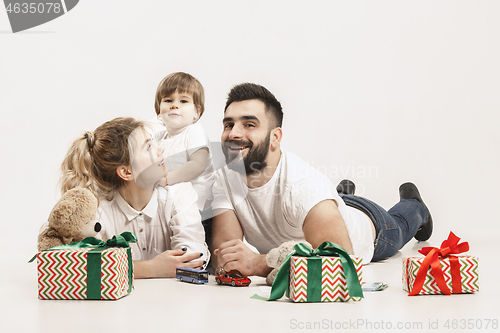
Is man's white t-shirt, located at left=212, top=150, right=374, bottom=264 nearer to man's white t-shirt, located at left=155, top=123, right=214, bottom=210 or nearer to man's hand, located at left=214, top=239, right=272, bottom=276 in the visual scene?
man's white t-shirt, located at left=155, top=123, right=214, bottom=210

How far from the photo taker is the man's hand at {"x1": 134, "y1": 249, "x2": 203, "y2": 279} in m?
1.87

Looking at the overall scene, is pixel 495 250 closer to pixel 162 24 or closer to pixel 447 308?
pixel 447 308

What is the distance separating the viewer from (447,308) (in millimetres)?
1467

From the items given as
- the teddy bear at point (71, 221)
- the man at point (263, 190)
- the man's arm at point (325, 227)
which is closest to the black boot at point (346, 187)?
the man at point (263, 190)

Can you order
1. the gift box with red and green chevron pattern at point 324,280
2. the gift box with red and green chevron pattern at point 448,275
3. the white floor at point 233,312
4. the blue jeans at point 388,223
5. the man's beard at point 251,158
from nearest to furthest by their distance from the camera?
the white floor at point 233,312 < the gift box with red and green chevron pattern at point 324,280 < the gift box with red and green chevron pattern at point 448,275 < the man's beard at point 251,158 < the blue jeans at point 388,223

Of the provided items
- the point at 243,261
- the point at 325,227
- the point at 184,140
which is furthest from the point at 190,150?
the point at 325,227

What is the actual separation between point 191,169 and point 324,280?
73 centimetres

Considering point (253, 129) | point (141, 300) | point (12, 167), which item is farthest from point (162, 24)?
point (141, 300)

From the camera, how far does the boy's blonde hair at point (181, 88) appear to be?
6.68 ft

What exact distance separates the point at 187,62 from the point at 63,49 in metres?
0.67

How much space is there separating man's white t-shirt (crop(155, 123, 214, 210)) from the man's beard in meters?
0.09

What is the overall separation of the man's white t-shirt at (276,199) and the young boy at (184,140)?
0.18ft

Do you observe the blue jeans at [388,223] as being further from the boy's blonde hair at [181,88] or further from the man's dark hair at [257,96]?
the boy's blonde hair at [181,88]

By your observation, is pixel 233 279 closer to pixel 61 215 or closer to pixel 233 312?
pixel 233 312
